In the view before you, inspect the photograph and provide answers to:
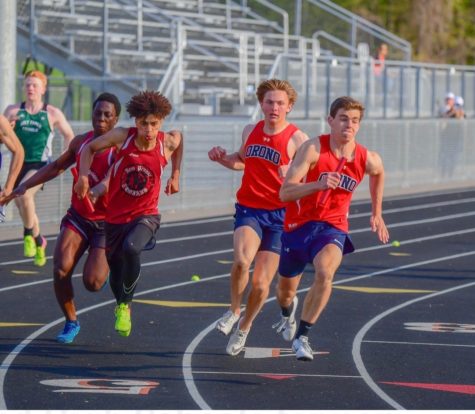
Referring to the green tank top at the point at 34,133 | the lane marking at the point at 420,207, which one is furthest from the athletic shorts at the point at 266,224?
the lane marking at the point at 420,207

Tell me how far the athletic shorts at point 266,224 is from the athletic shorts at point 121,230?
62 centimetres

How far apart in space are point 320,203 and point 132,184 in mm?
1411

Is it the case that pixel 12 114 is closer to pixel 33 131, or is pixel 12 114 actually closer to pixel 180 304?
pixel 33 131

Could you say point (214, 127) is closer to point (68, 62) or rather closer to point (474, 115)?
point (68, 62)

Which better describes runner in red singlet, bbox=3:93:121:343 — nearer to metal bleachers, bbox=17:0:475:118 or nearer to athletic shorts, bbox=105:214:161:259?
athletic shorts, bbox=105:214:161:259

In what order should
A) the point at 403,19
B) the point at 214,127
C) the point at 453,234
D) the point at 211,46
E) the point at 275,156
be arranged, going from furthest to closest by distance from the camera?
the point at 403,19, the point at 211,46, the point at 214,127, the point at 453,234, the point at 275,156

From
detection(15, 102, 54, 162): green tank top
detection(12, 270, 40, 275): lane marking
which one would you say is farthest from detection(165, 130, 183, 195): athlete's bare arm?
detection(15, 102, 54, 162): green tank top

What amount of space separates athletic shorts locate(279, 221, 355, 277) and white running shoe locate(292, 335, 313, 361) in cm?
59

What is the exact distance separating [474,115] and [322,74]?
7.42m

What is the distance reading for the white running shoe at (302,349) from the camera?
30.6 ft

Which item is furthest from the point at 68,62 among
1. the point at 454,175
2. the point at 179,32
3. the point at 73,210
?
the point at 73,210

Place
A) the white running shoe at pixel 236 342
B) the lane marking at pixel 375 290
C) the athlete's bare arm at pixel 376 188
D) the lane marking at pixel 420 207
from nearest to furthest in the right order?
the athlete's bare arm at pixel 376 188 → the white running shoe at pixel 236 342 → the lane marking at pixel 375 290 → the lane marking at pixel 420 207

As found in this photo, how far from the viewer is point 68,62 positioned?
91.5ft

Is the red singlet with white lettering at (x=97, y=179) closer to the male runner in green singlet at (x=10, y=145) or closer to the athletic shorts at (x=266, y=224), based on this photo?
the male runner in green singlet at (x=10, y=145)
